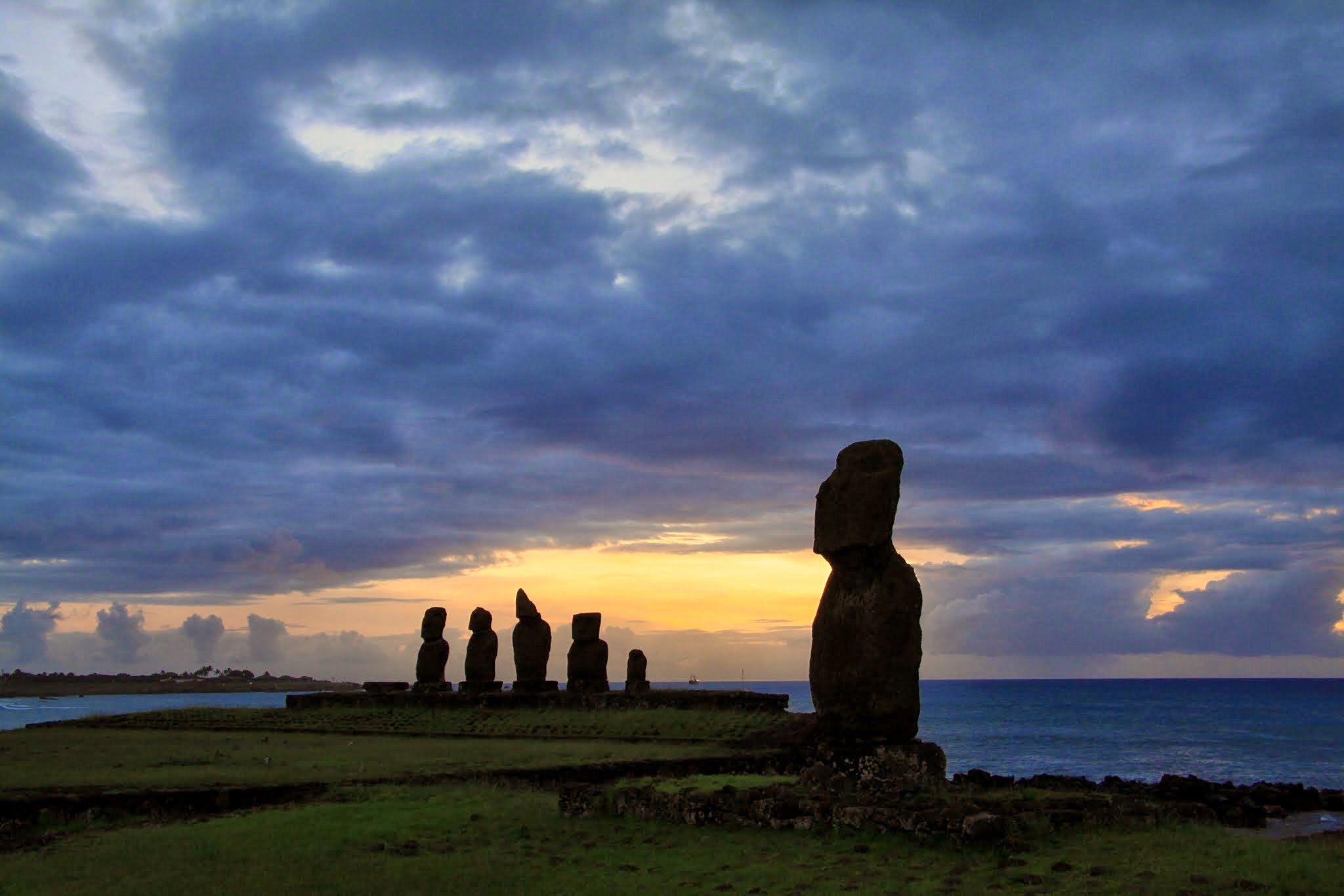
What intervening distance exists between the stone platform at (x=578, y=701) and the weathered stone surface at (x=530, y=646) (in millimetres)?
917

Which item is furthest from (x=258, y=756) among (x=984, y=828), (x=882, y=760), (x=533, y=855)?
(x=984, y=828)

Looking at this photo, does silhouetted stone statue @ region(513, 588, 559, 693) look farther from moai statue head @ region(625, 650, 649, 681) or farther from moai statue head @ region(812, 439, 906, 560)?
moai statue head @ region(812, 439, 906, 560)

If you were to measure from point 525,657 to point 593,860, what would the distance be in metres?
29.1

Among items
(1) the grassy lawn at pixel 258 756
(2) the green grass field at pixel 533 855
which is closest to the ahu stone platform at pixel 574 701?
(1) the grassy lawn at pixel 258 756

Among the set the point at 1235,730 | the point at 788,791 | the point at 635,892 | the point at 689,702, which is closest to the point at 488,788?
the point at 788,791

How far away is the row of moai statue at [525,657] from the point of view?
4075cm

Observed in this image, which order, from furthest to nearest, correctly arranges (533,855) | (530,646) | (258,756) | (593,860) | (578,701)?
1. (530,646)
2. (578,701)
3. (258,756)
4. (533,855)
5. (593,860)

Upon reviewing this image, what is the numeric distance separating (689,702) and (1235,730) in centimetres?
5338

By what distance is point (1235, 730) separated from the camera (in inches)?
2901

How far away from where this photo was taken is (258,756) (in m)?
26.8

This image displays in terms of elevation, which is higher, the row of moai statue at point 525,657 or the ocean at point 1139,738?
the row of moai statue at point 525,657

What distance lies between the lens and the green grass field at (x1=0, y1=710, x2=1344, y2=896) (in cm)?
1055

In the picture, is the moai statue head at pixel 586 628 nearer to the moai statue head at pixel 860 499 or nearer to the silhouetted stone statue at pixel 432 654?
the silhouetted stone statue at pixel 432 654

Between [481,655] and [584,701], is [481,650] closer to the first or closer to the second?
[481,655]
